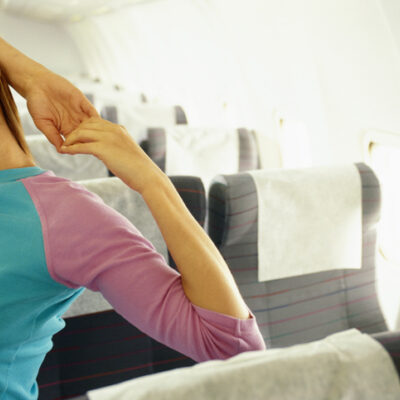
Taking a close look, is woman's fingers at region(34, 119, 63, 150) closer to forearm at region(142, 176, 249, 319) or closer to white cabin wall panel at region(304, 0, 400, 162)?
forearm at region(142, 176, 249, 319)

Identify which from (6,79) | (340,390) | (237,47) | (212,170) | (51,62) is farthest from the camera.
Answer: (51,62)

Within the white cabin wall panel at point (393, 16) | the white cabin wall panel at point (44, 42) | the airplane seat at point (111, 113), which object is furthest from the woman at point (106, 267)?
the white cabin wall panel at point (44, 42)

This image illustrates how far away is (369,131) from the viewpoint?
2.11 metres

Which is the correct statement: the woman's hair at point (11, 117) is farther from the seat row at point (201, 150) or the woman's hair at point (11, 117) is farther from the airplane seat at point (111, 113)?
the airplane seat at point (111, 113)

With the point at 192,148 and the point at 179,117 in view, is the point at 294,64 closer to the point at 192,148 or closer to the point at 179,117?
the point at 192,148

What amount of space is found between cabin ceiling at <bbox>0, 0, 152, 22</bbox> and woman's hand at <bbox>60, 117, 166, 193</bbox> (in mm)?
5234

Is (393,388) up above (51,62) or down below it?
below

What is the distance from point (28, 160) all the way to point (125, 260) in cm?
32

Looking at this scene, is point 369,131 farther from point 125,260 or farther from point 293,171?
point 125,260

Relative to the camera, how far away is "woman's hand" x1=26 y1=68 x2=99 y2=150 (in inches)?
35.5

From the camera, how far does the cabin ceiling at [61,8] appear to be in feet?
21.6

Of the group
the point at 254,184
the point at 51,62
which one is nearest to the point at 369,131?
the point at 254,184

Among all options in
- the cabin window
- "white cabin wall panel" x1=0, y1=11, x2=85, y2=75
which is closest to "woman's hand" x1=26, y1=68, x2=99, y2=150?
the cabin window

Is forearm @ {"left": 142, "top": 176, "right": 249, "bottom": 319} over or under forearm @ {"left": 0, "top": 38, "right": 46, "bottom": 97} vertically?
under
